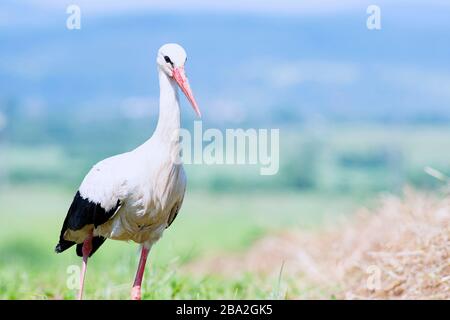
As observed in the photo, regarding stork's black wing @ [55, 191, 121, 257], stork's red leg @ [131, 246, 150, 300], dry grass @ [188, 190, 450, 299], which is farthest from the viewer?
dry grass @ [188, 190, 450, 299]

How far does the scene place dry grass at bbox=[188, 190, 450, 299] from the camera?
505cm

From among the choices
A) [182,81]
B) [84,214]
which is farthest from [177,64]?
[84,214]

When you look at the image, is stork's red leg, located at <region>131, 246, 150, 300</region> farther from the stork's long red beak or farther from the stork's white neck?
the stork's long red beak

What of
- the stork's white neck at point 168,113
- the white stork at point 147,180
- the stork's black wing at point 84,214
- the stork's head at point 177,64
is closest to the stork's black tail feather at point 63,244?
the stork's black wing at point 84,214

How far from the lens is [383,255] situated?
17.9 feet

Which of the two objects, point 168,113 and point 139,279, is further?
point 139,279

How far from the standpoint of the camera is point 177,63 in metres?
4.56

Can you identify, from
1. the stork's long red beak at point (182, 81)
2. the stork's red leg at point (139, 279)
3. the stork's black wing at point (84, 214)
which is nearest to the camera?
the stork's long red beak at point (182, 81)

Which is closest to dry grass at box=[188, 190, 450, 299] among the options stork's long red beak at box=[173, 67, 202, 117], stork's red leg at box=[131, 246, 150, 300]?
stork's red leg at box=[131, 246, 150, 300]

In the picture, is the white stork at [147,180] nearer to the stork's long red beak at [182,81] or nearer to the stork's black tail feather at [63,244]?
the stork's long red beak at [182,81]

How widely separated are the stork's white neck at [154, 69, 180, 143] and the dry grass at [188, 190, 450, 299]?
1.04m

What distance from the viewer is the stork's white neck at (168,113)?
181 inches

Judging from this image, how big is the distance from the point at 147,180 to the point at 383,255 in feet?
5.62

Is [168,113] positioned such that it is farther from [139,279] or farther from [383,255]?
[383,255]
